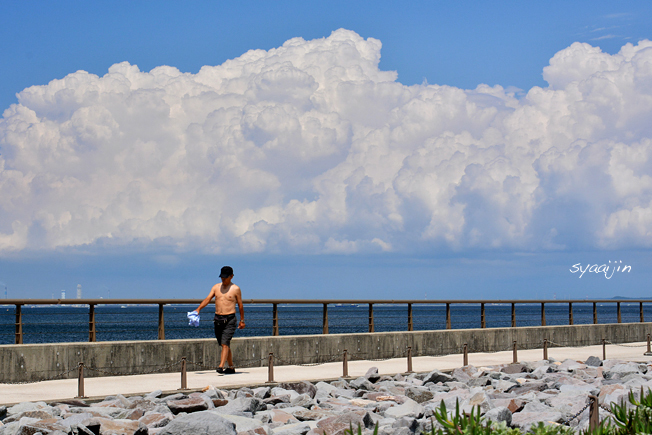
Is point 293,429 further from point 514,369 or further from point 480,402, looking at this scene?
point 514,369

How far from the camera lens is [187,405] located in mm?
9523

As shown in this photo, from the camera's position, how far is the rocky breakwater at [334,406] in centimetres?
834

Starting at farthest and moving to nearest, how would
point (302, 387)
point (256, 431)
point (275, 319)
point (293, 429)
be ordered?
1. point (275, 319)
2. point (302, 387)
3. point (293, 429)
4. point (256, 431)

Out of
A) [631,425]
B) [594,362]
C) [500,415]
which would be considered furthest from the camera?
[594,362]

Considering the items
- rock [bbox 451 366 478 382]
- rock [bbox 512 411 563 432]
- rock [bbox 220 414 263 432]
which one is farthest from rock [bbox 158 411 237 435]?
rock [bbox 451 366 478 382]

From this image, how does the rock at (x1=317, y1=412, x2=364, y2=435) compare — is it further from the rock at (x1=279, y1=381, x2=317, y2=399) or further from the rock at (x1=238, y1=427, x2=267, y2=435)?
the rock at (x1=279, y1=381, x2=317, y2=399)

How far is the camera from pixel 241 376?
1301cm

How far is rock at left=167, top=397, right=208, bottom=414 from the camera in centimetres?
949

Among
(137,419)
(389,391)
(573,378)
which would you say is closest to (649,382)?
(573,378)

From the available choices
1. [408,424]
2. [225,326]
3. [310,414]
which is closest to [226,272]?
[225,326]

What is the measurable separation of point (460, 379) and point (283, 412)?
4544mm

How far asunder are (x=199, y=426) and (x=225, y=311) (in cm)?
534

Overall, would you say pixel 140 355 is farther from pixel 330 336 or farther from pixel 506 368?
pixel 506 368

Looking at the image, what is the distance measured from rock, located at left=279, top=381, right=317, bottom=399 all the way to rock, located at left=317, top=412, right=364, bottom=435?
255 centimetres
